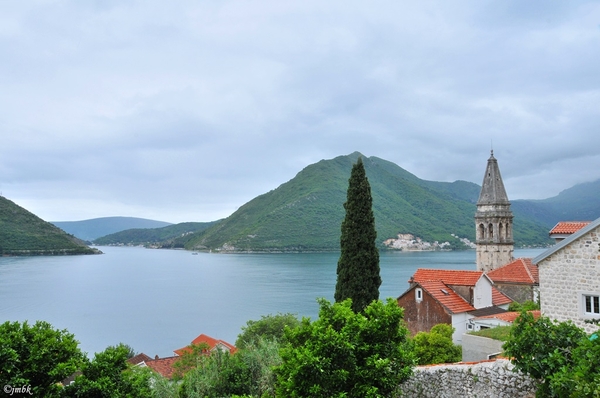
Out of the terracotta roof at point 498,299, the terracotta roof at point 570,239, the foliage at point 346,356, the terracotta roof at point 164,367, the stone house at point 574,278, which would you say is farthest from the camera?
the terracotta roof at point 164,367

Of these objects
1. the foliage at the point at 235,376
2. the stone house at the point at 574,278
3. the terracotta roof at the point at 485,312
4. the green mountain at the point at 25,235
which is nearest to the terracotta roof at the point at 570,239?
the stone house at the point at 574,278

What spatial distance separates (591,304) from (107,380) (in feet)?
39.2

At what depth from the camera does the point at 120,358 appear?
9031 millimetres

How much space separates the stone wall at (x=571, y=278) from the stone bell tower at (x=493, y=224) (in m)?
33.3

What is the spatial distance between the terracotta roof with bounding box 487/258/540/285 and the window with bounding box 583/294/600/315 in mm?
18582

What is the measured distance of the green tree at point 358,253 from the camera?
717 inches

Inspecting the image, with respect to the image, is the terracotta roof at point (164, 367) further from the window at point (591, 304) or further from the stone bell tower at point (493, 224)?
the stone bell tower at point (493, 224)

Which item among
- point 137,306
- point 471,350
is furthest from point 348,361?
point 137,306

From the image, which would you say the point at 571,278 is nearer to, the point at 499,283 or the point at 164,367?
the point at 499,283

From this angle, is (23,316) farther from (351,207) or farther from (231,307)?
(351,207)

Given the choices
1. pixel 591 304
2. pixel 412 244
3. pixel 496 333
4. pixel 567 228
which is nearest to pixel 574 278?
pixel 591 304

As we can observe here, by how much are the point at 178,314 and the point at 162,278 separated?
5032 cm

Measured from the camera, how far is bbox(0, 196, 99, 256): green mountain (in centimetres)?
15388

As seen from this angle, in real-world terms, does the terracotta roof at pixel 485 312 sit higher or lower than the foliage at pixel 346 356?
lower
